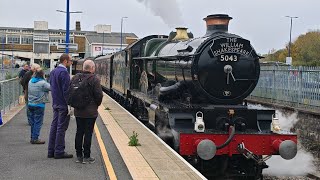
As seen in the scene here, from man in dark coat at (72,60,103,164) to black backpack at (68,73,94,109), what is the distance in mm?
19

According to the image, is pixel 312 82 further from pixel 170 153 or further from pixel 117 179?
pixel 117 179

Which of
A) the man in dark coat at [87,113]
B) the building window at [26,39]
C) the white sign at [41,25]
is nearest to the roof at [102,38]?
the white sign at [41,25]

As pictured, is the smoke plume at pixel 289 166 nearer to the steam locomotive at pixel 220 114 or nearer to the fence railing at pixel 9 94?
the steam locomotive at pixel 220 114

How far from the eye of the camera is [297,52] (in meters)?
58.3

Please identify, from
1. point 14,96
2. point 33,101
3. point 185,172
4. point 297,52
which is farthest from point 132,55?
point 297,52

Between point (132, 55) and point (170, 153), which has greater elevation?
point (132, 55)

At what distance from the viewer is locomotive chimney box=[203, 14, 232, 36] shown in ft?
30.8

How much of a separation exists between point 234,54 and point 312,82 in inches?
285

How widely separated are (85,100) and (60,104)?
2.24 ft

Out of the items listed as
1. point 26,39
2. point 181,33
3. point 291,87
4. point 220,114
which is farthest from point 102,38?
point 220,114

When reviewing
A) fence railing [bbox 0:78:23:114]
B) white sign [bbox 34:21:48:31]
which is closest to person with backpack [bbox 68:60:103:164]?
fence railing [bbox 0:78:23:114]

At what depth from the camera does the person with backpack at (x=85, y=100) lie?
7.43m

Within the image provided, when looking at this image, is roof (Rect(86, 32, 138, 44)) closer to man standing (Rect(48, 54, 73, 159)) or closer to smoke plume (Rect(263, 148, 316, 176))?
smoke plume (Rect(263, 148, 316, 176))

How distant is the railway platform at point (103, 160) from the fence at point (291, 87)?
21.8 ft
